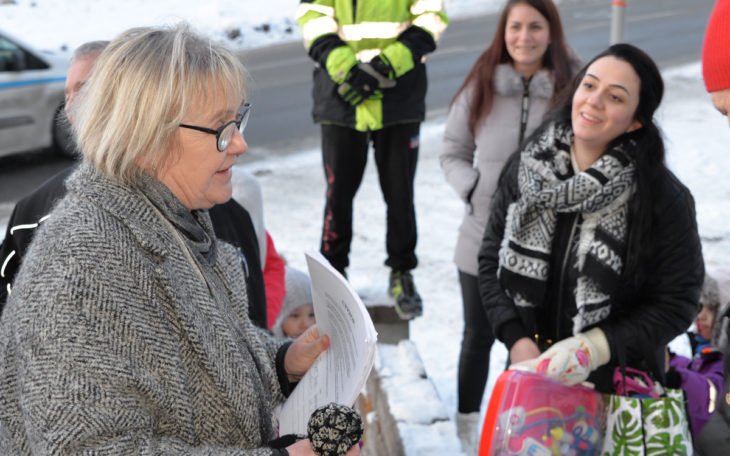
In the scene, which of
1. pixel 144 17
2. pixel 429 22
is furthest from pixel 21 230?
pixel 144 17

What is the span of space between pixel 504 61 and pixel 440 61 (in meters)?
9.34

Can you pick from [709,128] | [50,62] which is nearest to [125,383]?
[50,62]

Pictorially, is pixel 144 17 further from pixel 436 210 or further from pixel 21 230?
pixel 21 230

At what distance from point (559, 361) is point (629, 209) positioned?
1.84 ft

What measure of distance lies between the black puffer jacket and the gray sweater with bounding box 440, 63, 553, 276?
0.95m

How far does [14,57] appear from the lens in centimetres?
861

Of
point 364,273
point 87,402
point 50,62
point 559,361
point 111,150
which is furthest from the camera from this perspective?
point 50,62

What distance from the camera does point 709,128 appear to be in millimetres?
9156

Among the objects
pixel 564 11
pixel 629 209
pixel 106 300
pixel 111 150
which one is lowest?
pixel 564 11

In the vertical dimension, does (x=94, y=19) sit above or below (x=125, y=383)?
below

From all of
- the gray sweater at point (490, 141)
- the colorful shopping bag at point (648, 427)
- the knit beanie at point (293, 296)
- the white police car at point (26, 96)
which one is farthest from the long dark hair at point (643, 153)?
the white police car at point (26, 96)

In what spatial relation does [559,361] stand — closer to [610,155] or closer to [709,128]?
[610,155]

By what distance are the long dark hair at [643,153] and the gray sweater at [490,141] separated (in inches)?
35.8

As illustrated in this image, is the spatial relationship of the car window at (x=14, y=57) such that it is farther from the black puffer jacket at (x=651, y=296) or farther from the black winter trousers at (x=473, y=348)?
the black puffer jacket at (x=651, y=296)
